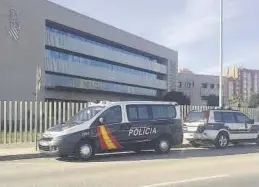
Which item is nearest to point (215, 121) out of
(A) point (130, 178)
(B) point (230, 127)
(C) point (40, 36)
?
(B) point (230, 127)

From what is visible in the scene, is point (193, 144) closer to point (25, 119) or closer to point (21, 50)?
point (25, 119)

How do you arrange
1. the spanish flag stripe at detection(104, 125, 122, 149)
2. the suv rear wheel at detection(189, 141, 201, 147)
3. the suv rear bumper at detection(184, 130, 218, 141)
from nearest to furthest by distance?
1. the spanish flag stripe at detection(104, 125, 122, 149)
2. the suv rear bumper at detection(184, 130, 218, 141)
3. the suv rear wheel at detection(189, 141, 201, 147)

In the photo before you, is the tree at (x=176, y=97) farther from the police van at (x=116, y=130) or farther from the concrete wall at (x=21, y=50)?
the police van at (x=116, y=130)

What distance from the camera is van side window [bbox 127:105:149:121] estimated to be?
59.7 feet

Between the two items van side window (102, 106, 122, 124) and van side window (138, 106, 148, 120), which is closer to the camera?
van side window (102, 106, 122, 124)

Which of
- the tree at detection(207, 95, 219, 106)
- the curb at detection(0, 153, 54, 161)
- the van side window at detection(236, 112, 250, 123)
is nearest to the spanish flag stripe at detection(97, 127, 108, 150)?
the curb at detection(0, 153, 54, 161)

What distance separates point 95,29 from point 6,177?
2620 inches

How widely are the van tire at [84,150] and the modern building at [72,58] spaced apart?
133ft

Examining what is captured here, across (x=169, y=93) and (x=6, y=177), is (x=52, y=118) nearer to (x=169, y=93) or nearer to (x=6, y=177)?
(x=6, y=177)

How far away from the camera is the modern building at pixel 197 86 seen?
119m

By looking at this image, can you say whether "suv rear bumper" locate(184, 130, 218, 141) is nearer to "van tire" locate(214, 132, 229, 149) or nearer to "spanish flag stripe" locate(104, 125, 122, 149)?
"van tire" locate(214, 132, 229, 149)

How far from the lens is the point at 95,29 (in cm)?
7769

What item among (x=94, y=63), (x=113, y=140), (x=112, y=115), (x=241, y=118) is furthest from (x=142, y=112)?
(x=94, y=63)

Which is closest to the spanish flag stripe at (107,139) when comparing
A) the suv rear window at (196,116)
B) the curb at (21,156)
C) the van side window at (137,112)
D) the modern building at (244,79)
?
the van side window at (137,112)
